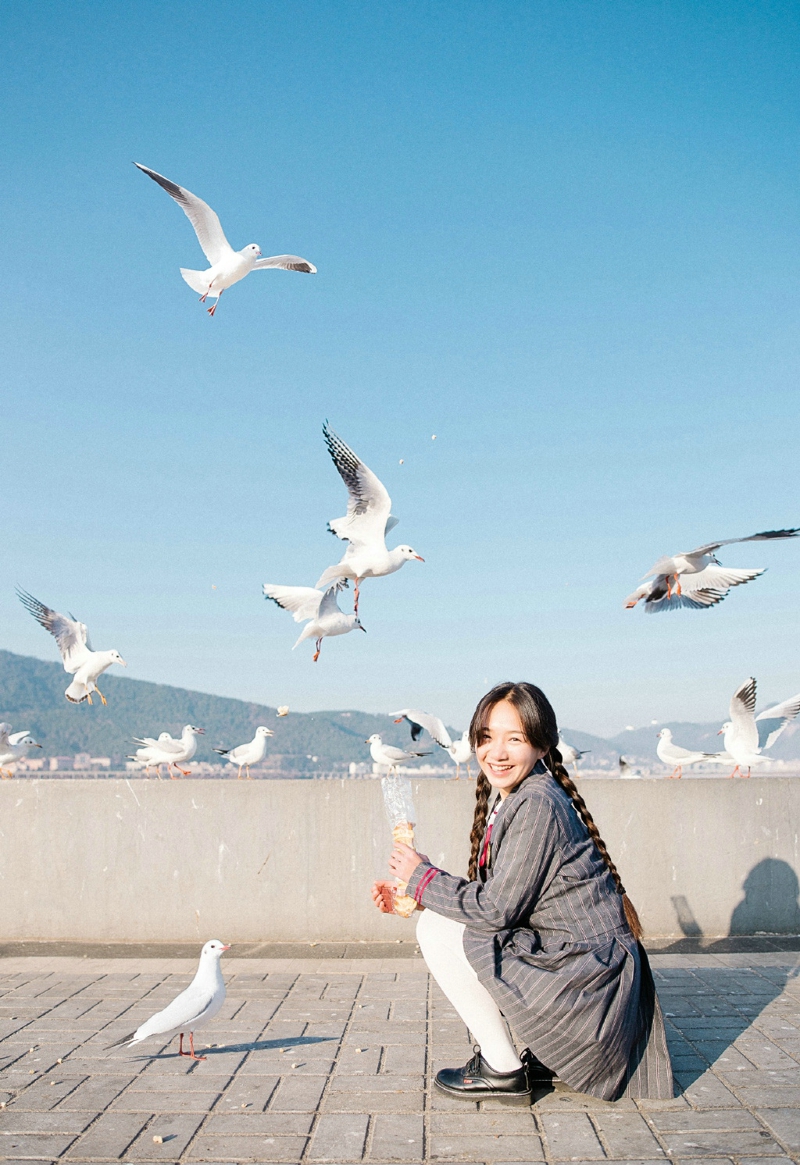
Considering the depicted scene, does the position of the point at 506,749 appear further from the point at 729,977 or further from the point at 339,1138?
the point at 729,977

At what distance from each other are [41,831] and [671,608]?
5.63 metres

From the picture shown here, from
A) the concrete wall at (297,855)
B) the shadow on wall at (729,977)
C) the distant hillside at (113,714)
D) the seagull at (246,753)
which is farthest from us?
the distant hillside at (113,714)


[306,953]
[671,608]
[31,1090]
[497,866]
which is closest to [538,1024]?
[497,866]

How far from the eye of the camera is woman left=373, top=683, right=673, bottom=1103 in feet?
9.87

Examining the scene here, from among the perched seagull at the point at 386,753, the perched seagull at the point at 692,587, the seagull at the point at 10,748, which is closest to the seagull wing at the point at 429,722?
the perched seagull at the point at 386,753

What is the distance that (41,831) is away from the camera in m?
6.47

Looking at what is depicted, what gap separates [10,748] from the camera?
8.47m

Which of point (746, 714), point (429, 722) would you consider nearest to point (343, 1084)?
point (429, 722)

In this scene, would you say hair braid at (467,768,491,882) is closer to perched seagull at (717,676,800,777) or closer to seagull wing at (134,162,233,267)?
perched seagull at (717,676,800,777)

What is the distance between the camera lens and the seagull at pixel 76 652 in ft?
29.0

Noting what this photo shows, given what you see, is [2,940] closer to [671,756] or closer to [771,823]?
[771,823]

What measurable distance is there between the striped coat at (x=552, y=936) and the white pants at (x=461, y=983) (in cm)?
9

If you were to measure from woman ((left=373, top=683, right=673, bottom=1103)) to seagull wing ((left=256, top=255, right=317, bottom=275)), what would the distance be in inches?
232

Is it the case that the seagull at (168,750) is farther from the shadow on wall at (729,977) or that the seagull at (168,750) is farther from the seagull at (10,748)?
the shadow on wall at (729,977)
